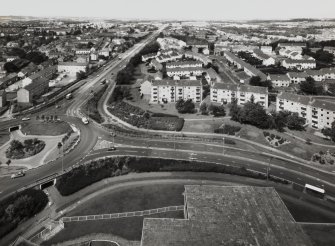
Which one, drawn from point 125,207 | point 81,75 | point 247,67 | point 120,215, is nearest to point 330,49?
point 247,67

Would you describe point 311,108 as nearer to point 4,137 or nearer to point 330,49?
point 4,137

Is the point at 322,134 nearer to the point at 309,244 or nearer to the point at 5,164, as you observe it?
the point at 309,244

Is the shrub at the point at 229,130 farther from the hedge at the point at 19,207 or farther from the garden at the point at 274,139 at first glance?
the hedge at the point at 19,207

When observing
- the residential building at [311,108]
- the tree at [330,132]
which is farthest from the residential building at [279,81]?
the tree at [330,132]

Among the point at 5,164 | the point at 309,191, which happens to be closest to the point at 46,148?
the point at 5,164

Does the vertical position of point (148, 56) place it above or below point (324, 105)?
above
